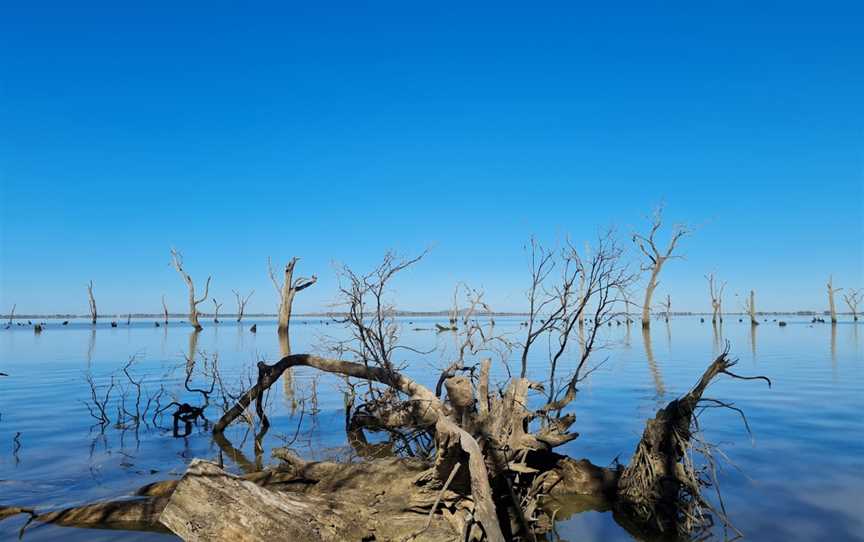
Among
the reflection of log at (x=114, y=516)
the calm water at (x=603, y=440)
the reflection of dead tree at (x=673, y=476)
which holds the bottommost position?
the calm water at (x=603, y=440)

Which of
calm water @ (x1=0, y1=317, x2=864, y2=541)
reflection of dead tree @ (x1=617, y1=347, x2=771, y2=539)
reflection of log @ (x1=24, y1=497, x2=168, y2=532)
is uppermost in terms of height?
reflection of dead tree @ (x1=617, y1=347, x2=771, y2=539)

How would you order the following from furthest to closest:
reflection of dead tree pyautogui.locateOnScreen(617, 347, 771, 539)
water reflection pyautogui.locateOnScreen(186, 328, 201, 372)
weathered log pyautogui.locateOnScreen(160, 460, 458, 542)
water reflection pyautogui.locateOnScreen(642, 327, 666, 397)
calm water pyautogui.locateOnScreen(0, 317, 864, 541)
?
1. water reflection pyautogui.locateOnScreen(642, 327, 666, 397)
2. water reflection pyautogui.locateOnScreen(186, 328, 201, 372)
3. calm water pyautogui.locateOnScreen(0, 317, 864, 541)
4. reflection of dead tree pyautogui.locateOnScreen(617, 347, 771, 539)
5. weathered log pyautogui.locateOnScreen(160, 460, 458, 542)

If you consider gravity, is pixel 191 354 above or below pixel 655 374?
above

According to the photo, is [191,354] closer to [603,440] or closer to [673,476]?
[603,440]

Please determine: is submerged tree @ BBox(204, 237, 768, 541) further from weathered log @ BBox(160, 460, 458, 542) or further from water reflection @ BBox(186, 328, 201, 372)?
water reflection @ BBox(186, 328, 201, 372)

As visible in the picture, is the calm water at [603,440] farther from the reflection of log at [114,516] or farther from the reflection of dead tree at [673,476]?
the reflection of dead tree at [673,476]

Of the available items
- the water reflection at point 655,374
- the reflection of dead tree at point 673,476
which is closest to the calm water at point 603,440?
the water reflection at point 655,374

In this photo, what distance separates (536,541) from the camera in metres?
5.74

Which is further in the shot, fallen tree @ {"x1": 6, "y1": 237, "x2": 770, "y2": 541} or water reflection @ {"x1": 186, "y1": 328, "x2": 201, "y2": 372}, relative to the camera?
water reflection @ {"x1": 186, "y1": 328, "x2": 201, "y2": 372}

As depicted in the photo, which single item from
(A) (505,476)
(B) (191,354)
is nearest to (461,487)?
(A) (505,476)

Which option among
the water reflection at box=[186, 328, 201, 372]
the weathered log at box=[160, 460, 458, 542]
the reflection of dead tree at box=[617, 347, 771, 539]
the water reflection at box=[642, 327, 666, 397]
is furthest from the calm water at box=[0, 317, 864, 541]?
the weathered log at box=[160, 460, 458, 542]

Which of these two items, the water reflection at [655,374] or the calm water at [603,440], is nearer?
the calm water at [603,440]

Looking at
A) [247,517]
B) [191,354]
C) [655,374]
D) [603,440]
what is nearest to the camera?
[247,517]

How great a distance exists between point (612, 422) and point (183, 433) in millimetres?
8411
